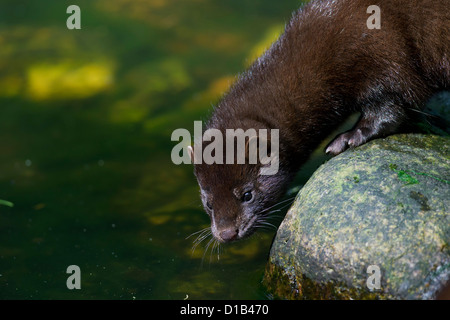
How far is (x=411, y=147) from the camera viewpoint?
572 cm

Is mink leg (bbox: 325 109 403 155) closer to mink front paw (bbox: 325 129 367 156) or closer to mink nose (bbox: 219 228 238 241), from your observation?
mink front paw (bbox: 325 129 367 156)

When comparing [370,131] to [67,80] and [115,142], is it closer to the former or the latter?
[115,142]

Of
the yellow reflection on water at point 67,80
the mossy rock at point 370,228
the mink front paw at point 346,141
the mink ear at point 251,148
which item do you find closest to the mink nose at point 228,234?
the mossy rock at point 370,228

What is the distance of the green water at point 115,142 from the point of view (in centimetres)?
612

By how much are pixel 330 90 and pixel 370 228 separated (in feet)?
5.42

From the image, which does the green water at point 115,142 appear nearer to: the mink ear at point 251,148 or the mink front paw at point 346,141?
the mink ear at point 251,148

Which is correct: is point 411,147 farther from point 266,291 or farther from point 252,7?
point 252,7

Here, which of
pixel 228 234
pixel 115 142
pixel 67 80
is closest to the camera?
pixel 228 234

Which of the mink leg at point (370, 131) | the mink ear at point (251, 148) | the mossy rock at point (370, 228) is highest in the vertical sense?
the mink leg at point (370, 131)

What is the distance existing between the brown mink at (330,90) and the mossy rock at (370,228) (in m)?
0.47

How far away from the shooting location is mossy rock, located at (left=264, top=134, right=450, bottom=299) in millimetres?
4812

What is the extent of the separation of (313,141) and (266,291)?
1.62 meters

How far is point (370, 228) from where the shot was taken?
16.5 ft

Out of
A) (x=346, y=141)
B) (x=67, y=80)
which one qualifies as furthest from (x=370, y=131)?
(x=67, y=80)
